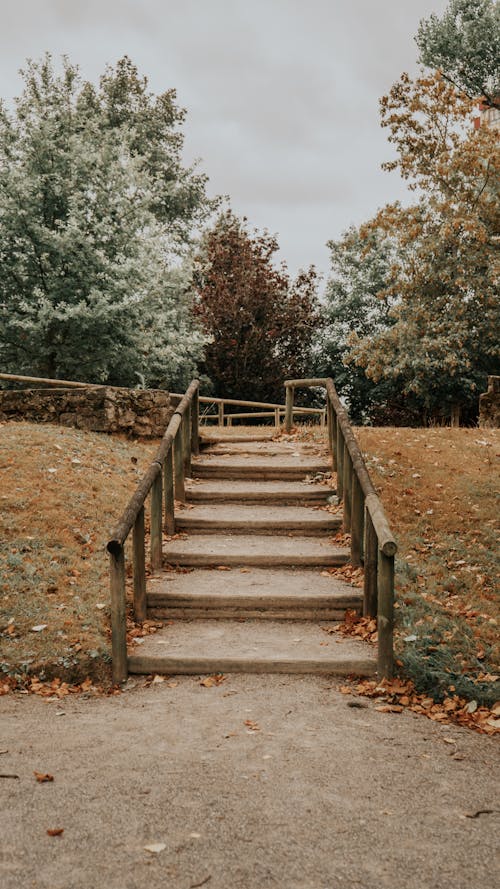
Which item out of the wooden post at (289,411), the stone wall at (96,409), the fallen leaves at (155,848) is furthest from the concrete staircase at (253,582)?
the stone wall at (96,409)

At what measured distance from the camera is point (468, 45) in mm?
27703

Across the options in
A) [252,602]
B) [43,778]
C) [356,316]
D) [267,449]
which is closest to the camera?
[43,778]

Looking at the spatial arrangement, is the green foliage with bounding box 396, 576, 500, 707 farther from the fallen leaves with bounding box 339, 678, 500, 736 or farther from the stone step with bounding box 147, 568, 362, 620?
the stone step with bounding box 147, 568, 362, 620

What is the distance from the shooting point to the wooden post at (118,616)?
5.61 m

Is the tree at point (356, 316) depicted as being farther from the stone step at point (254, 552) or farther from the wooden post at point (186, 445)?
the stone step at point (254, 552)

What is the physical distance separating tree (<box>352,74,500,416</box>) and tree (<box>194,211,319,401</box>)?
8.94 ft

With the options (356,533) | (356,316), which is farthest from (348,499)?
(356,316)

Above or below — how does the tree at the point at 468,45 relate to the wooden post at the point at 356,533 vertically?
above

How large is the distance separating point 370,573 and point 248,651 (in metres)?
1.18

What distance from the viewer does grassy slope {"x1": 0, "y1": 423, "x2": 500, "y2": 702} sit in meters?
5.97

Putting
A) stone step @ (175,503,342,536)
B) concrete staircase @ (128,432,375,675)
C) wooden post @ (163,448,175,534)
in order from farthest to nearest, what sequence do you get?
1. stone step @ (175,503,342,536)
2. wooden post @ (163,448,175,534)
3. concrete staircase @ (128,432,375,675)

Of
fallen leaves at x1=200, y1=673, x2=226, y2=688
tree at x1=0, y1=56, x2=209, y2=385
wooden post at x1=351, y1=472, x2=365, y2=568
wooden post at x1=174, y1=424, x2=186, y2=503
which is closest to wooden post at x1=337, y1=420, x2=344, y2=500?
wooden post at x1=351, y1=472, x2=365, y2=568

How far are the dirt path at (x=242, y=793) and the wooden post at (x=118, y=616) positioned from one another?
0.25 meters

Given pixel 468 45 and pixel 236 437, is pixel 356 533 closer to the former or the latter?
pixel 236 437
